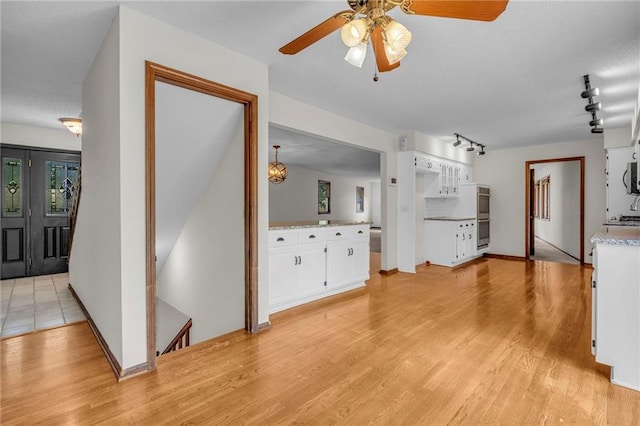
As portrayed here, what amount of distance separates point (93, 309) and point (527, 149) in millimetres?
7800

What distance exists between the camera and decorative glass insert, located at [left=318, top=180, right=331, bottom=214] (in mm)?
10875

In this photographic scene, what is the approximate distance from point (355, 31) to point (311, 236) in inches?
95.7

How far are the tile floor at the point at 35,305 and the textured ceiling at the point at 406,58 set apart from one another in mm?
2307

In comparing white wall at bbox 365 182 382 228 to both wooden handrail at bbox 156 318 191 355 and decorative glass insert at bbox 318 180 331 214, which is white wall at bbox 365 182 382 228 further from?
wooden handrail at bbox 156 318 191 355

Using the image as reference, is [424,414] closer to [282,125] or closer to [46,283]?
[282,125]

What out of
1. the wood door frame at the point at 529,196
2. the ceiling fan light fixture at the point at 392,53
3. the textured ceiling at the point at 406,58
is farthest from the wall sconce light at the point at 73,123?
the wood door frame at the point at 529,196

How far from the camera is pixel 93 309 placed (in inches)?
112

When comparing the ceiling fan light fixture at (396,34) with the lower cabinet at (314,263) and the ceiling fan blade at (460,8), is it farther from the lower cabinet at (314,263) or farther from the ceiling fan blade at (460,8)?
the lower cabinet at (314,263)

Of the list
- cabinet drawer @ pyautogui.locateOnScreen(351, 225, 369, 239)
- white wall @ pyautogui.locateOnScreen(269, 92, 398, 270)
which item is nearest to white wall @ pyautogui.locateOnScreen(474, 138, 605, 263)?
white wall @ pyautogui.locateOnScreen(269, 92, 398, 270)

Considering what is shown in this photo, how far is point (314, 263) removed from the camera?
3.75 metres

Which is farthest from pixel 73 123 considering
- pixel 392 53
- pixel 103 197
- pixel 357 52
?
pixel 392 53

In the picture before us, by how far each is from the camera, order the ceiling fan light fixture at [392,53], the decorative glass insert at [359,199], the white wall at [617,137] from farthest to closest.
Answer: the decorative glass insert at [359,199]
the white wall at [617,137]
the ceiling fan light fixture at [392,53]

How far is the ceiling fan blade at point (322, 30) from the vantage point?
5.33ft

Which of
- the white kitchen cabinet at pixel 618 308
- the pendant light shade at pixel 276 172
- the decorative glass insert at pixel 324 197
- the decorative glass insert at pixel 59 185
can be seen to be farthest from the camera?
the decorative glass insert at pixel 324 197
